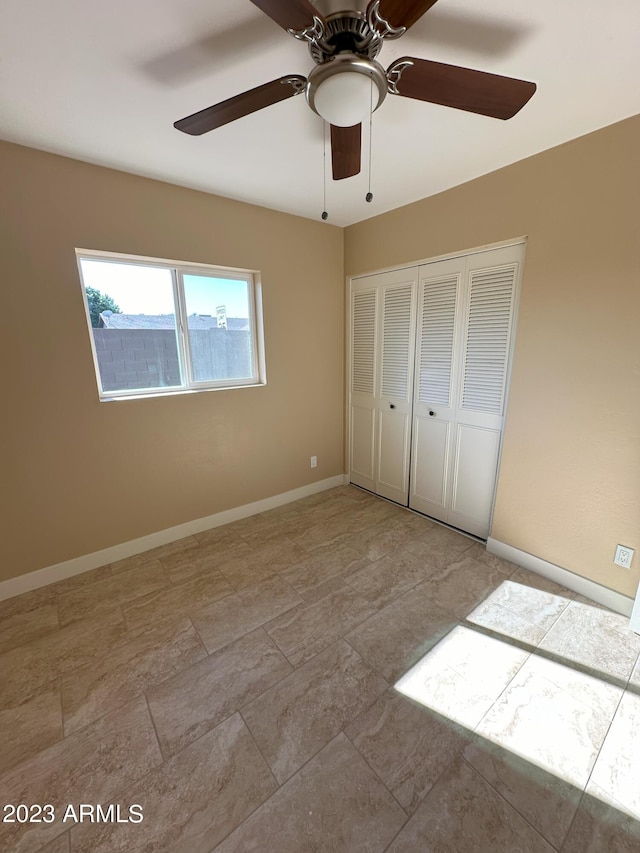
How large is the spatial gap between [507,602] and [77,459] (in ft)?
8.98

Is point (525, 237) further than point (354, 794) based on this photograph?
Yes

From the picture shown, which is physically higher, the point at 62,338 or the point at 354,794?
the point at 62,338

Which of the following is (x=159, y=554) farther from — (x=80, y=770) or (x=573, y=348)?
(x=573, y=348)

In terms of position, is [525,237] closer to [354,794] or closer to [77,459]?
[354,794]

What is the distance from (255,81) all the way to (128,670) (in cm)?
260

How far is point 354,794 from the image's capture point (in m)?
1.14

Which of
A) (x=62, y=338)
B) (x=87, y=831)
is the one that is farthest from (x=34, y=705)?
(x=62, y=338)

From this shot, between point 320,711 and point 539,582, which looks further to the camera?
point 539,582

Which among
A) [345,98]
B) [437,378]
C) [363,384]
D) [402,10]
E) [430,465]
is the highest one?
[402,10]

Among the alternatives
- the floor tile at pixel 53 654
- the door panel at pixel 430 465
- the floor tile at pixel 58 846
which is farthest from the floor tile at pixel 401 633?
the floor tile at pixel 53 654

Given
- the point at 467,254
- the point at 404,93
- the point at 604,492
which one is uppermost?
the point at 404,93

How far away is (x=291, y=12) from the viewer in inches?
35.4

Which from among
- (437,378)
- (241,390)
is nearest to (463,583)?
(437,378)

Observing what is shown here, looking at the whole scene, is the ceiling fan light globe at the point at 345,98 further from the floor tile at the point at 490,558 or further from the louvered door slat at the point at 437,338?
the floor tile at the point at 490,558
